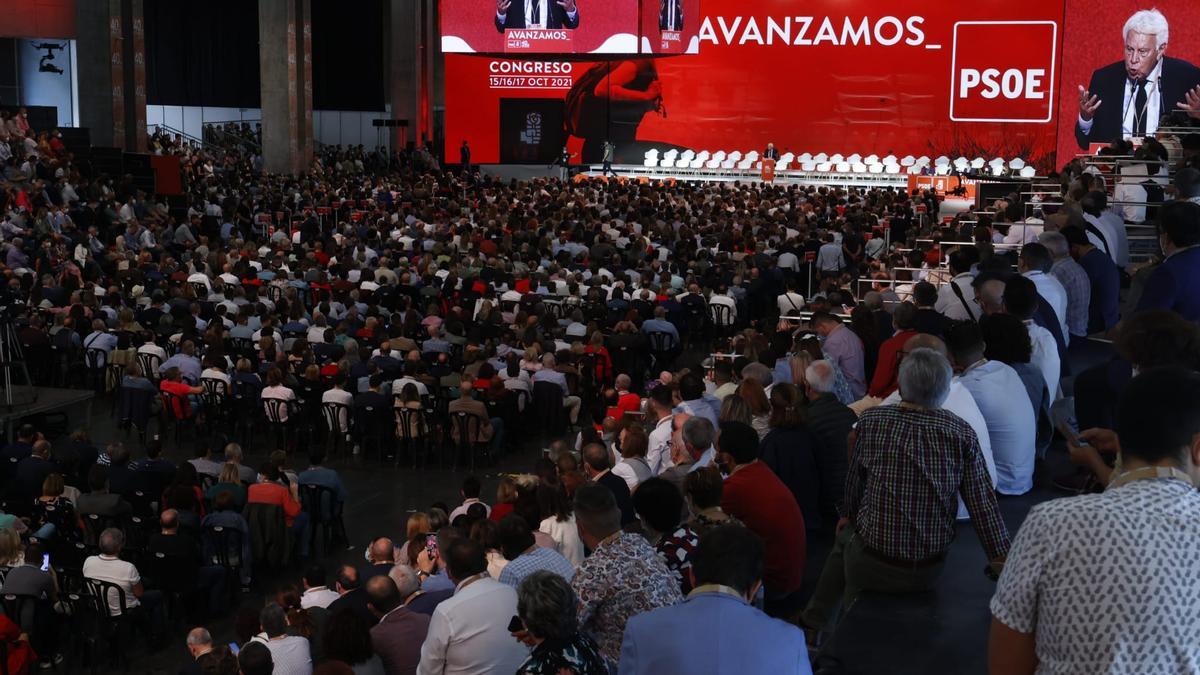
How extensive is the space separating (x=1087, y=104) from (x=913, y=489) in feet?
94.1

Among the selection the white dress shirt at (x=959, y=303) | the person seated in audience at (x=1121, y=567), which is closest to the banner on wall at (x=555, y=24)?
the white dress shirt at (x=959, y=303)

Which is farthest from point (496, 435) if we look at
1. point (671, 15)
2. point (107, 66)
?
point (107, 66)

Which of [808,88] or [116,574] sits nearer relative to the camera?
[116,574]

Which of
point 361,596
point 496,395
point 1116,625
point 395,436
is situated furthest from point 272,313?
point 1116,625

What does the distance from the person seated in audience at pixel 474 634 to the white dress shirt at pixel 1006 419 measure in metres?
2.02

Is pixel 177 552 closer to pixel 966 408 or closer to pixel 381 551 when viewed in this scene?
pixel 381 551

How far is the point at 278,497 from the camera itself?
8.67m

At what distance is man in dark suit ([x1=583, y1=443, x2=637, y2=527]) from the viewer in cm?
623

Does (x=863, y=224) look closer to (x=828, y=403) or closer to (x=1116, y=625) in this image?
(x=828, y=403)

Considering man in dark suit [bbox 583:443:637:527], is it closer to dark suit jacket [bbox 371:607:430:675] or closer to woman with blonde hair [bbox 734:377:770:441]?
woman with blonde hair [bbox 734:377:770:441]

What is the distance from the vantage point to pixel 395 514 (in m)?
10.2

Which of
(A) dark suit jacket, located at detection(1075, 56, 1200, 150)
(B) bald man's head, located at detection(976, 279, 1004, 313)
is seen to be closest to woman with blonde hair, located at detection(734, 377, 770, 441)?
(B) bald man's head, located at detection(976, 279, 1004, 313)

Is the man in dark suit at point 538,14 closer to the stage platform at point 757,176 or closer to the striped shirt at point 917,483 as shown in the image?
the stage platform at point 757,176

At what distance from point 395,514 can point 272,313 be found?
13.9ft
